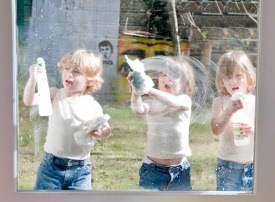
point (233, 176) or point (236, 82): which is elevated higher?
point (236, 82)

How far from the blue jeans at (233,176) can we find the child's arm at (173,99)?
0.26m

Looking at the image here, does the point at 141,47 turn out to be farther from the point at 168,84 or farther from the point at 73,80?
the point at 73,80

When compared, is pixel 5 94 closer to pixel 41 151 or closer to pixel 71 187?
pixel 41 151

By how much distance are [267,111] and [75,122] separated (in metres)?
0.74

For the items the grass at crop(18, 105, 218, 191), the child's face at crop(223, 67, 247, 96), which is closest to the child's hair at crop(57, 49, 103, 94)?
the grass at crop(18, 105, 218, 191)

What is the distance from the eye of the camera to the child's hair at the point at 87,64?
1.68 m

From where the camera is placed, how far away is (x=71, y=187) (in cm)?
174

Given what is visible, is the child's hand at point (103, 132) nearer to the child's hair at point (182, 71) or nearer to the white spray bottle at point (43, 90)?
the white spray bottle at point (43, 90)

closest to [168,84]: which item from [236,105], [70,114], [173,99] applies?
[173,99]

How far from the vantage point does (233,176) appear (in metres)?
1.77

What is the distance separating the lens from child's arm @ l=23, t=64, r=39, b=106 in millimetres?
1671

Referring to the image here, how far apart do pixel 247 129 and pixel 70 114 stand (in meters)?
0.68

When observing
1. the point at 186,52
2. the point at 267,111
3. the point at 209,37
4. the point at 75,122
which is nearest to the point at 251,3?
the point at 209,37

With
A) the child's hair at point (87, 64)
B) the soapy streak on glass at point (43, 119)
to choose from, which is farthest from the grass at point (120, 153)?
the child's hair at point (87, 64)
